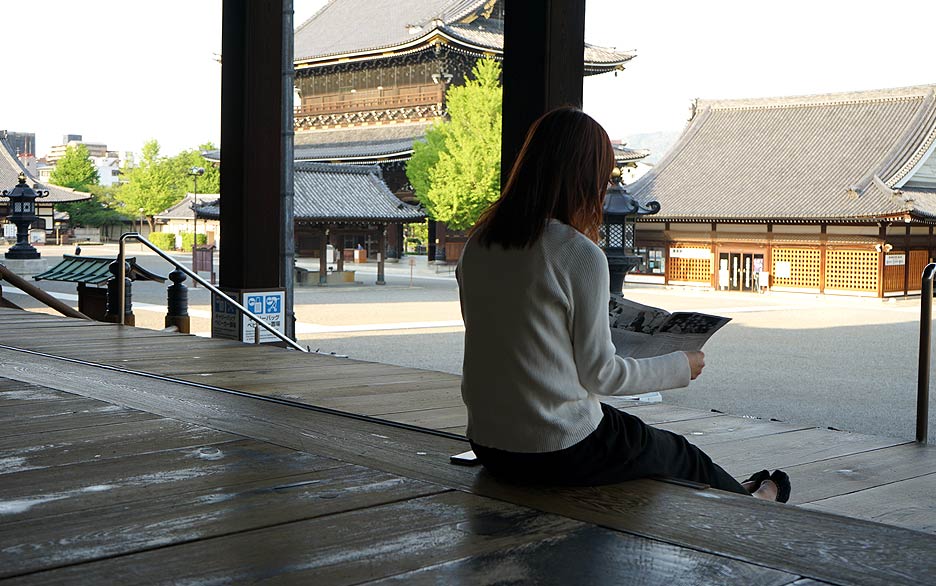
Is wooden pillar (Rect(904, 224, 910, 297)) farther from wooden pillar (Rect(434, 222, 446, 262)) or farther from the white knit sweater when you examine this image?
the white knit sweater

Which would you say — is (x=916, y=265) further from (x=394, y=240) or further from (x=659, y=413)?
(x=659, y=413)

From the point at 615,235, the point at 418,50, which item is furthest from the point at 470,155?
the point at 615,235

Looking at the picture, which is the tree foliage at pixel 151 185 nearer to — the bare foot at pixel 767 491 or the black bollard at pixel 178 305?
the black bollard at pixel 178 305

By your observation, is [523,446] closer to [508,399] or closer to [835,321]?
[508,399]

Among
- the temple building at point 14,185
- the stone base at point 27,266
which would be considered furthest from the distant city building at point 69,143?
the stone base at point 27,266

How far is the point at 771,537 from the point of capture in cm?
210

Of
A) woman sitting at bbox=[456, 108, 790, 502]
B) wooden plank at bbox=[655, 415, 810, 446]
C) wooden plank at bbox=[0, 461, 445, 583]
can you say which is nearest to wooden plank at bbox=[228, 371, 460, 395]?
wooden plank at bbox=[655, 415, 810, 446]

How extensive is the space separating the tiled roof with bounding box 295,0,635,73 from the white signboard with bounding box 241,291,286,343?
27.1 m

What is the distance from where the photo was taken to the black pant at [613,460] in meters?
2.41

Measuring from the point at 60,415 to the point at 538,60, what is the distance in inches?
84.2

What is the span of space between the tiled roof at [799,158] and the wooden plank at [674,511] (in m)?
23.4

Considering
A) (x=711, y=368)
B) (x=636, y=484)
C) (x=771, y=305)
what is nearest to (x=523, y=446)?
(x=636, y=484)

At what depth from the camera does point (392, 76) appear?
35594 mm

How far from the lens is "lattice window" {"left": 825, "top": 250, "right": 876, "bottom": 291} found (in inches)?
979
